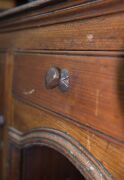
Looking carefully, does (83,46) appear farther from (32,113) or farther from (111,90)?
(32,113)

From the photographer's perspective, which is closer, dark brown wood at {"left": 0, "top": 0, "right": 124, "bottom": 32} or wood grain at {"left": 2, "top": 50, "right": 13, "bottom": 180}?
dark brown wood at {"left": 0, "top": 0, "right": 124, "bottom": 32}

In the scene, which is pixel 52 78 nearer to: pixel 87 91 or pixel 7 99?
pixel 87 91

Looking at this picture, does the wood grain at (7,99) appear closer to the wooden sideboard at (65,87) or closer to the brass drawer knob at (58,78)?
the wooden sideboard at (65,87)

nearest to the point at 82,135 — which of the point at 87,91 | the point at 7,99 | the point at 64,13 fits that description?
the point at 87,91

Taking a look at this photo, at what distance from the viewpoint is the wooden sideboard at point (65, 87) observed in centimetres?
39

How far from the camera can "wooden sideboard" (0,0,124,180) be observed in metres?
0.39

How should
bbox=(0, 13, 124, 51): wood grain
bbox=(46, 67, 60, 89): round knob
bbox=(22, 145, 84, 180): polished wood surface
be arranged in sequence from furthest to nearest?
bbox=(22, 145, 84, 180): polished wood surface → bbox=(46, 67, 60, 89): round knob → bbox=(0, 13, 124, 51): wood grain

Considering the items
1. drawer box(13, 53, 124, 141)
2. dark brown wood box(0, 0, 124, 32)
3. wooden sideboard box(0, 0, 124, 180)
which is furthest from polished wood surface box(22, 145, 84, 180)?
dark brown wood box(0, 0, 124, 32)

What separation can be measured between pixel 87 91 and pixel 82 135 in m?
0.07

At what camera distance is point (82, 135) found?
464 millimetres

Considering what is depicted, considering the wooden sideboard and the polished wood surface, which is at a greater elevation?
the wooden sideboard

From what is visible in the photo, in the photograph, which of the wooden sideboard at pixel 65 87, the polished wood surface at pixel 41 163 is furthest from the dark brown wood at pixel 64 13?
the polished wood surface at pixel 41 163

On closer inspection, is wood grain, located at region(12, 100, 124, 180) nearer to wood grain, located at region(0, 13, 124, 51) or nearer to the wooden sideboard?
the wooden sideboard

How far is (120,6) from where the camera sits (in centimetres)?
37
